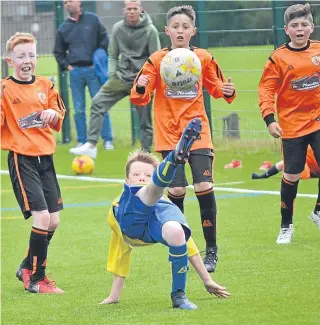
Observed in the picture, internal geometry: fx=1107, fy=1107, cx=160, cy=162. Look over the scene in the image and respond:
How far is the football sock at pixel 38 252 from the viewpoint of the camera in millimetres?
8500

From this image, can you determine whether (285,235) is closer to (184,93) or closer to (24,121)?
(184,93)

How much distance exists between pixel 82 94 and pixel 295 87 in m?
8.92

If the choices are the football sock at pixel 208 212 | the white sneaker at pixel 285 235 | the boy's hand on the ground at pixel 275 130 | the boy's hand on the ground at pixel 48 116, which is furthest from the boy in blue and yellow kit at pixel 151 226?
the white sneaker at pixel 285 235

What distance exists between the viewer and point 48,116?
8547 millimetres

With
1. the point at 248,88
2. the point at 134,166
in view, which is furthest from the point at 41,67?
the point at 134,166

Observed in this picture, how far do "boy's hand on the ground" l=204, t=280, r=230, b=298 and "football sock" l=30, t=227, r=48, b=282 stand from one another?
4.89 feet

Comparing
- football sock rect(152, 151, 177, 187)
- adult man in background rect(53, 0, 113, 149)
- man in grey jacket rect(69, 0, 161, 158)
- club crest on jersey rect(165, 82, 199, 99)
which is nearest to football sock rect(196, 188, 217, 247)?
club crest on jersey rect(165, 82, 199, 99)

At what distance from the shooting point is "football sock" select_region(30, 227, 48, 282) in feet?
27.9

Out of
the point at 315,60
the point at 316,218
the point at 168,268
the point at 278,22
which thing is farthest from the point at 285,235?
the point at 278,22

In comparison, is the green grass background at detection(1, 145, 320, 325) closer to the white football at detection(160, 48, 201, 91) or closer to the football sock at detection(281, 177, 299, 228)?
the football sock at detection(281, 177, 299, 228)

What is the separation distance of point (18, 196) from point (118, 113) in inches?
451

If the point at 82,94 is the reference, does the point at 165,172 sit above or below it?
above

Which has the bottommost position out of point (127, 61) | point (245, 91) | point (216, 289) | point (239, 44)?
point (216, 289)

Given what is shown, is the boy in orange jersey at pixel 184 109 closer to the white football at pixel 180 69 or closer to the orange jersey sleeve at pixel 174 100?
the orange jersey sleeve at pixel 174 100
